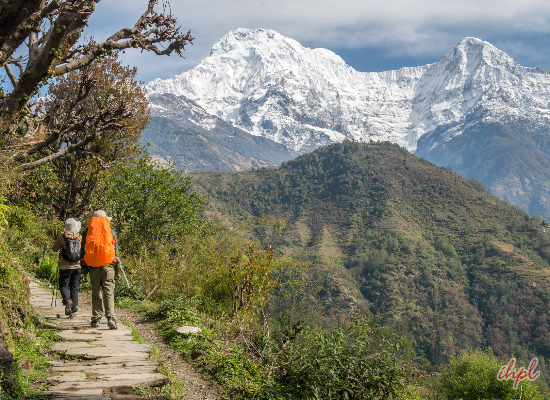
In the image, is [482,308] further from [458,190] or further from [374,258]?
[458,190]

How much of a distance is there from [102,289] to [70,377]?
1848 mm

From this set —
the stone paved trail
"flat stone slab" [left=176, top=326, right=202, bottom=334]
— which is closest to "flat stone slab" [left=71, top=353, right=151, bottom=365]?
the stone paved trail

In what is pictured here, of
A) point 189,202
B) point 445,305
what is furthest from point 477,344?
point 189,202

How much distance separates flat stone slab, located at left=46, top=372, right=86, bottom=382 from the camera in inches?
139

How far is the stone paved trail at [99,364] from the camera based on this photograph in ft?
11.2

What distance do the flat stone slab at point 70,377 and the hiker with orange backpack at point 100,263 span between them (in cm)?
149

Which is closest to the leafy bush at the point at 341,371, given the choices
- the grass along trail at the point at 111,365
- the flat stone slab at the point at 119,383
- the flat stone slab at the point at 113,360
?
the grass along trail at the point at 111,365

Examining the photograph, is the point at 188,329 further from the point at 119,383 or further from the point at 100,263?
the point at 119,383

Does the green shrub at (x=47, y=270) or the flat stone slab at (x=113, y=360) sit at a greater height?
the green shrub at (x=47, y=270)

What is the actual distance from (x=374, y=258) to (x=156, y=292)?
99.8 meters

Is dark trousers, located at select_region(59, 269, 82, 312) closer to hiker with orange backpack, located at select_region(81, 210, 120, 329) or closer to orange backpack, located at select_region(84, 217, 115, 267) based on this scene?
hiker with orange backpack, located at select_region(81, 210, 120, 329)

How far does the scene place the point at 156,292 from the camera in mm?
7562

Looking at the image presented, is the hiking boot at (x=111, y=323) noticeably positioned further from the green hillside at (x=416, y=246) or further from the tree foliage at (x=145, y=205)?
the green hillside at (x=416, y=246)

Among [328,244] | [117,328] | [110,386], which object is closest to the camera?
[110,386]
